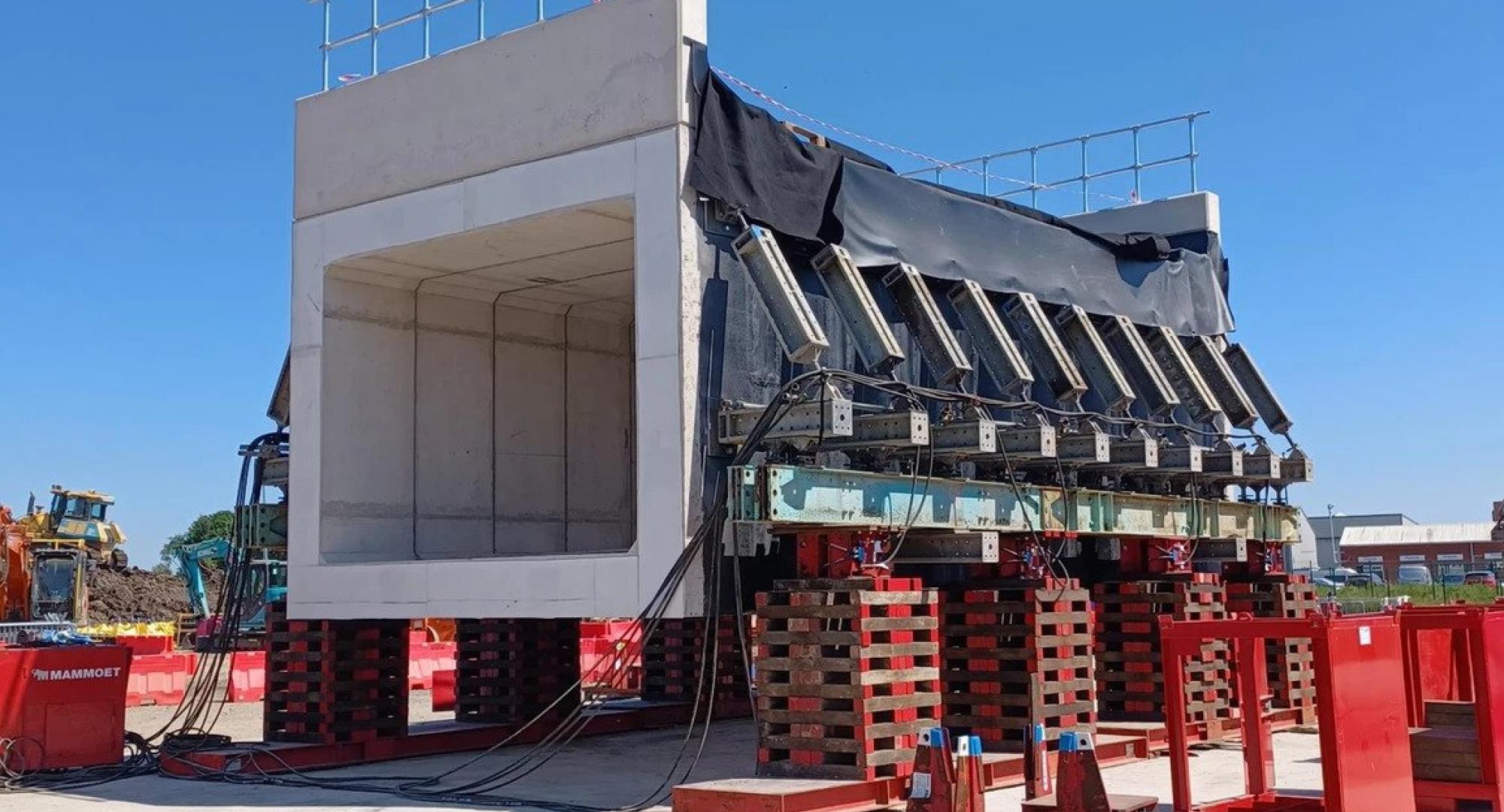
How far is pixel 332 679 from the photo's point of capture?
16703 mm

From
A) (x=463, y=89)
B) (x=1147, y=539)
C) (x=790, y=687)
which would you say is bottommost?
Answer: (x=790, y=687)

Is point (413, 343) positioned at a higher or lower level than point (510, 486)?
higher

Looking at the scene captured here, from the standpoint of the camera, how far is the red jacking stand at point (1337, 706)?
33.8ft

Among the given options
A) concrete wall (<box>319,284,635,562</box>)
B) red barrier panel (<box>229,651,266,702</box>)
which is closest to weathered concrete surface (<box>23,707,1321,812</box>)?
concrete wall (<box>319,284,635,562</box>)

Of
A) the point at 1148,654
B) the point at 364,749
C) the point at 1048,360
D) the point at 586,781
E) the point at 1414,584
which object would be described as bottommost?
the point at 586,781

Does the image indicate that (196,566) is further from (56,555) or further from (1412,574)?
(1412,574)

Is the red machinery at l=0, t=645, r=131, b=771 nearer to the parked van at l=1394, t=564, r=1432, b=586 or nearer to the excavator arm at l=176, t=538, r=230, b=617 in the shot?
the excavator arm at l=176, t=538, r=230, b=617

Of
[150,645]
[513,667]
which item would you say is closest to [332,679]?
[513,667]

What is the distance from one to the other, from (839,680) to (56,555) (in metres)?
35.7

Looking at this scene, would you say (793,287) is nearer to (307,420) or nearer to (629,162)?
(629,162)

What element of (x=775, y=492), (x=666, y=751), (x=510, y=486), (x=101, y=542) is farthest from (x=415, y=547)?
(x=101, y=542)

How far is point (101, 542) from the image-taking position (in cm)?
4559

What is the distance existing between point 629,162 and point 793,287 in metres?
1.95

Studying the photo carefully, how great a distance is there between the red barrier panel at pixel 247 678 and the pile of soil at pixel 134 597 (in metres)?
30.2
